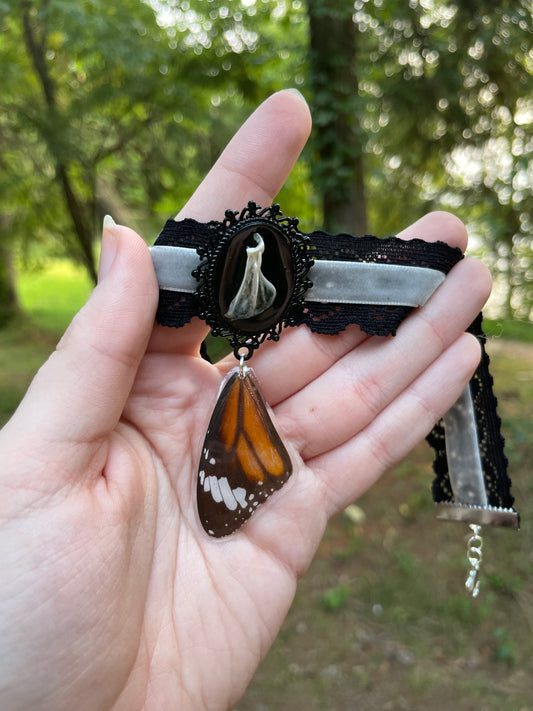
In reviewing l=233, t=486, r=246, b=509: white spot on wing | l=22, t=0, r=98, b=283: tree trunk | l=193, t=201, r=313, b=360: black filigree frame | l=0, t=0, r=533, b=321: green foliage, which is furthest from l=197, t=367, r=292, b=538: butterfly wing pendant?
l=22, t=0, r=98, b=283: tree trunk

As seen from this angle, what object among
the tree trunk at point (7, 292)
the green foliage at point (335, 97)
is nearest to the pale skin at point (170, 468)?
the green foliage at point (335, 97)

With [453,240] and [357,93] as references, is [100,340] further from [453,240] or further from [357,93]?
[357,93]

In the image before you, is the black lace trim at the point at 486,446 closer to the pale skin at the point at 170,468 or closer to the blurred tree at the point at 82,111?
the pale skin at the point at 170,468

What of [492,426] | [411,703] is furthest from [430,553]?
[492,426]

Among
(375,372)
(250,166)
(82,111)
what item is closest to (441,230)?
(375,372)

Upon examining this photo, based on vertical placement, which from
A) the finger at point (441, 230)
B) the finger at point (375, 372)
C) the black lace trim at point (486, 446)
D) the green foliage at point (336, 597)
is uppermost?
the finger at point (441, 230)

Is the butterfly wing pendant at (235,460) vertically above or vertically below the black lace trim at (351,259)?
below

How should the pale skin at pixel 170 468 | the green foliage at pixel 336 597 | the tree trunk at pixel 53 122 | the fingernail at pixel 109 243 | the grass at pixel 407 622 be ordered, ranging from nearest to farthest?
the pale skin at pixel 170 468 → the fingernail at pixel 109 243 → the grass at pixel 407 622 → the green foliage at pixel 336 597 → the tree trunk at pixel 53 122
